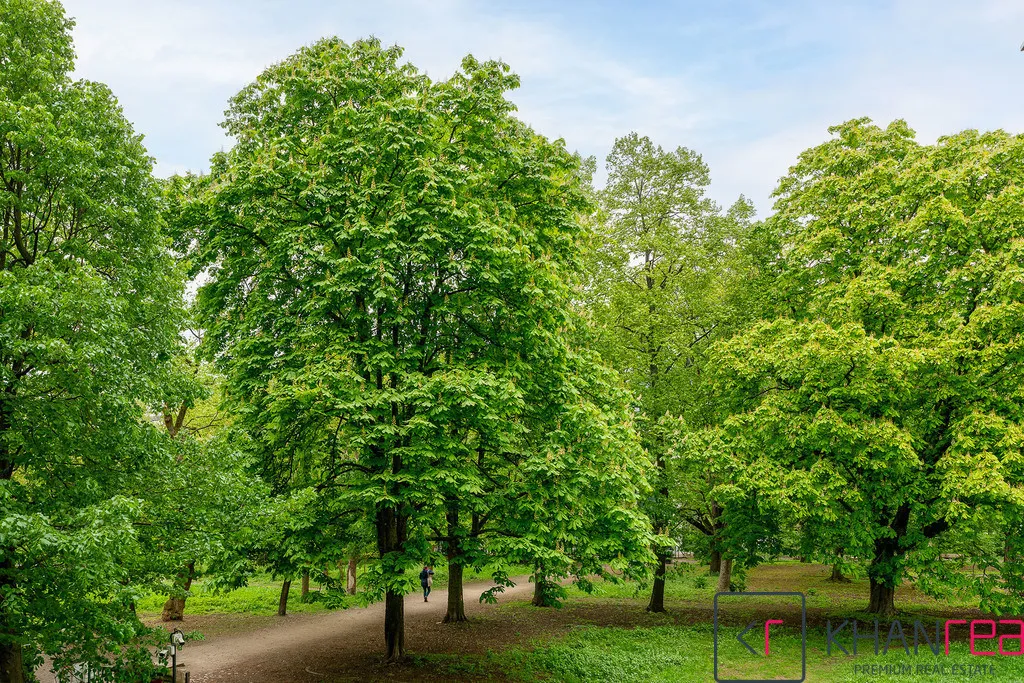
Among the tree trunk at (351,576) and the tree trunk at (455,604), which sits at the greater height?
the tree trunk at (455,604)

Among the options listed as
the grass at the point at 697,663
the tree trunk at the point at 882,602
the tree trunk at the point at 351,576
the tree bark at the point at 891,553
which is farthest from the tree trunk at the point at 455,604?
the tree trunk at the point at 882,602

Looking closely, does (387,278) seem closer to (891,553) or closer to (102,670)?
(102,670)

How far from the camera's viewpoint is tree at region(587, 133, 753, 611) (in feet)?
66.7

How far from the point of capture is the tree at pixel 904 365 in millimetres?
14812

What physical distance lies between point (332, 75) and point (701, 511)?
55.7 feet

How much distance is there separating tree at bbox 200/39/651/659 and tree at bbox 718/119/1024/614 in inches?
276

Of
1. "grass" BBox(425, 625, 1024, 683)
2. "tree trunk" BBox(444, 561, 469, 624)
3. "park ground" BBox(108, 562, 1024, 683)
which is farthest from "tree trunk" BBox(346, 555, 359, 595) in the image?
"grass" BBox(425, 625, 1024, 683)

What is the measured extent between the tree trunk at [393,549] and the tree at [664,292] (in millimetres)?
8372

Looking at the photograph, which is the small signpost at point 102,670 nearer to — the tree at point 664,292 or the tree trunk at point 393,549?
the tree trunk at point 393,549

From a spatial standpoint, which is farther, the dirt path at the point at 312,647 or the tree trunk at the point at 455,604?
the tree trunk at the point at 455,604

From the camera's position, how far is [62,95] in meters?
9.27

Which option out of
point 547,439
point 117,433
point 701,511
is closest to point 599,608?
point 701,511

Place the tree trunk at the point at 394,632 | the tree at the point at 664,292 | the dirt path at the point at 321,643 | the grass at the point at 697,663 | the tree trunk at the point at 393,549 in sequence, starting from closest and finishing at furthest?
the grass at the point at 697,663 < the tree trunk at the point at 393,549 < the dirt path at the point at 321,643 < the tree trunk at the point at 394,632 < the tree at the point at 664,292

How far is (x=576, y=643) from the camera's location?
17312mm
